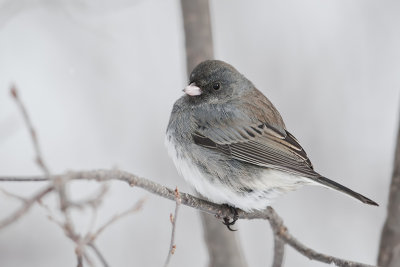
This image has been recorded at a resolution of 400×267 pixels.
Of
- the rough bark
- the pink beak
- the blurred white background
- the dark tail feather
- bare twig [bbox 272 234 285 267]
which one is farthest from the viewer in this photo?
the blurred white background

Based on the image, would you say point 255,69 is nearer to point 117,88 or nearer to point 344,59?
point 344,59

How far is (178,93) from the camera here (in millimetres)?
6066

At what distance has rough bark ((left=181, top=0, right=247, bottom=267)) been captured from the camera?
339 centimetres

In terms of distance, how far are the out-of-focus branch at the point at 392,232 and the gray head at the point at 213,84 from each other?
112cm

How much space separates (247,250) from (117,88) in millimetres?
2346

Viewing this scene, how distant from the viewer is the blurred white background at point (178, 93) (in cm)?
542

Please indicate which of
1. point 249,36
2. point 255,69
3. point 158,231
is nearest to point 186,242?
point 158,231

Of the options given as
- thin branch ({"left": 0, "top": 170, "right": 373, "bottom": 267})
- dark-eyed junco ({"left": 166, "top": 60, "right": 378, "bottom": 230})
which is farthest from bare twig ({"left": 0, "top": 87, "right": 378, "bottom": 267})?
dark-eyed junco ({"left": 166, "top": 60, "right": 378, "bottom": 230})

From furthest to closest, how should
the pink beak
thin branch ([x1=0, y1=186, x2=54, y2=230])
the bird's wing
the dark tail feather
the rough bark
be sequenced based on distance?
the rough bark → the pink beak → the bird's wing → the dark tail feather → thin branch ([x1=0, y1=186, x2=54, y2=230])

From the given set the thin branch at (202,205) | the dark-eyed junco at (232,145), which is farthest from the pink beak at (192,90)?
the thin branch at (202,205)

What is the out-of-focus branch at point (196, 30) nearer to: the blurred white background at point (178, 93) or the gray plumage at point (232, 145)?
the gray plumage at point (232, 145)

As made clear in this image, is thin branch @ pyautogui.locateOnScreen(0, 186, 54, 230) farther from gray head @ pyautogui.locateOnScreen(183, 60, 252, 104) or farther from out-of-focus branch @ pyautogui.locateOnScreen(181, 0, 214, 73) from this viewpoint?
out-of-focus branch @ pyautogui.locateOnScreen(181, 0, 214, 73)

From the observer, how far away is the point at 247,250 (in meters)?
5.71

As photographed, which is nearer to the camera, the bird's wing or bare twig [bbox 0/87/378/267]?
bare twig [bbox 0/87/378/267]
